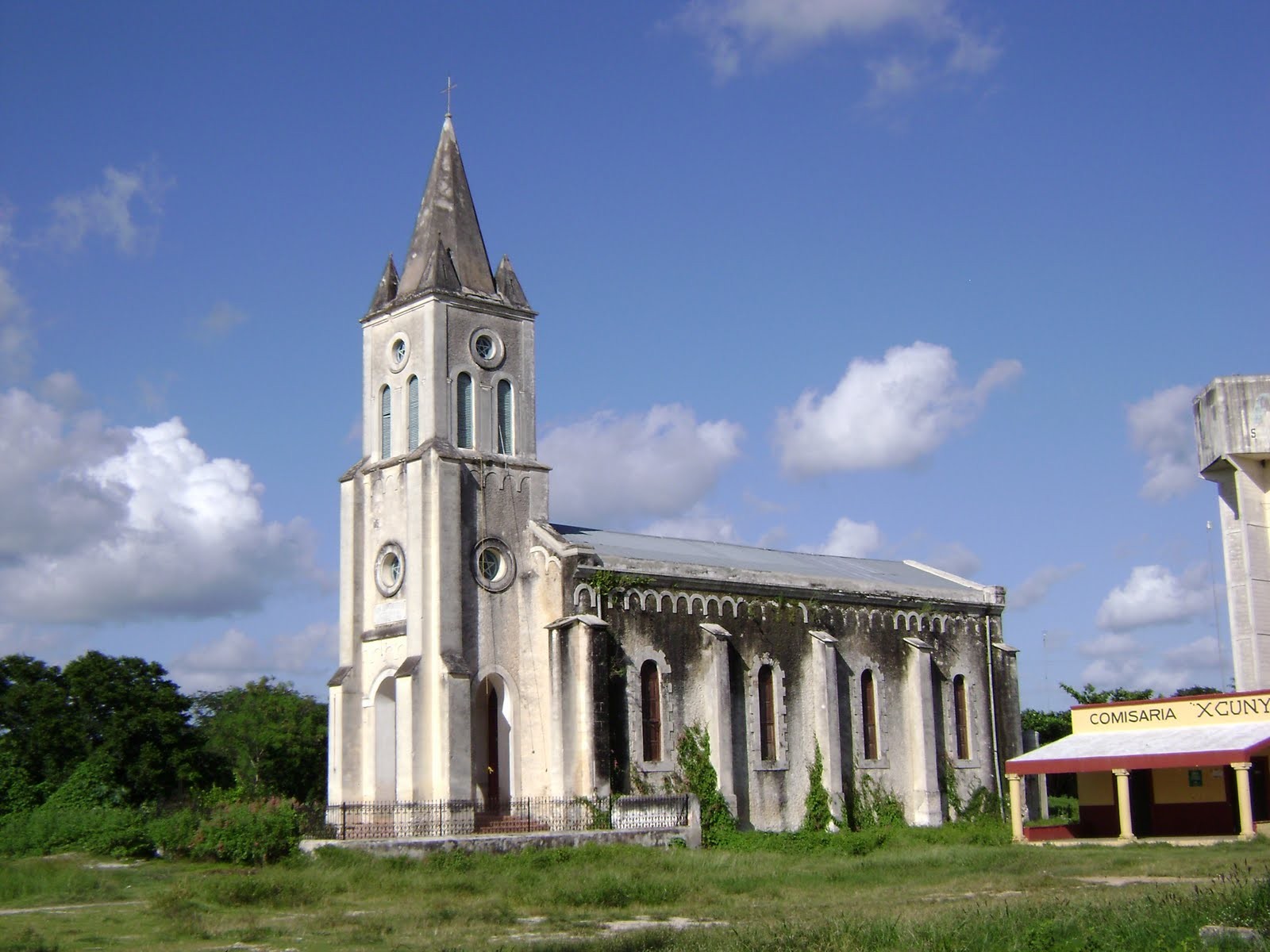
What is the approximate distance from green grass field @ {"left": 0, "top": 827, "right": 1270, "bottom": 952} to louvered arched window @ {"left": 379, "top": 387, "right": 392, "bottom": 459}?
11160 millimetres

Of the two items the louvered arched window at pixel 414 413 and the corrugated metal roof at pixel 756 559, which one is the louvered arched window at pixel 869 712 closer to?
the corrugated metal roof at pixel 756 559

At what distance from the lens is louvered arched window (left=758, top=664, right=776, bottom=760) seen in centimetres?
3650

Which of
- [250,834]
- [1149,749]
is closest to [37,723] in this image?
[250,834]

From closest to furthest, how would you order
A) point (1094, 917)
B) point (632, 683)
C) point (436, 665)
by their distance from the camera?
point (1094, 917) → point (436, 665) → point (632, 683)

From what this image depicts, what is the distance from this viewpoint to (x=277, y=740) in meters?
59.9

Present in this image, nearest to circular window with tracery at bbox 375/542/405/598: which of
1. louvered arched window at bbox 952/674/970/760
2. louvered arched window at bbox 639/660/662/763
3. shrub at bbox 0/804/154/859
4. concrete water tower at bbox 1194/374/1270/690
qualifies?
louvered arched window at bbox 639/660/662/763

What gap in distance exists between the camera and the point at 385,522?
113 feet

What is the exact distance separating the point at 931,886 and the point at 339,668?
1572 cm

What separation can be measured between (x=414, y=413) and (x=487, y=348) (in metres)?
2.46

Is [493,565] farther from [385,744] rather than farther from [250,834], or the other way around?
[250,834]

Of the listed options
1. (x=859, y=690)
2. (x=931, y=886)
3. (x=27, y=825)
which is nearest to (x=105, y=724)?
(x=27, y=825)

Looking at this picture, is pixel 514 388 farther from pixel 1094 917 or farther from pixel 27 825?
pixel 1094 917

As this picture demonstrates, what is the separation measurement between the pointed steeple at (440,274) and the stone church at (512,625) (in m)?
0.06

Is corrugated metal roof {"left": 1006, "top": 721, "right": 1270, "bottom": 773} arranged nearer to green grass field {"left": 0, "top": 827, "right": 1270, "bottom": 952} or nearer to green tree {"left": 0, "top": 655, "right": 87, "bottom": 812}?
green grass field {"left": 0, "top": 827, "right": 1270, "bottom": 952}
